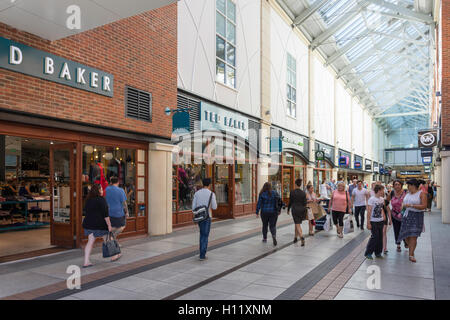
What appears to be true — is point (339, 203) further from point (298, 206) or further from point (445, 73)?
point (445, 73)

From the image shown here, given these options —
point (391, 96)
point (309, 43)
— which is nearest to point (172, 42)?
point (309, 43)

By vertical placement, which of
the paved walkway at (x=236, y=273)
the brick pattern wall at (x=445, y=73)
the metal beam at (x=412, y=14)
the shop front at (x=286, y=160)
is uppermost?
the metal beam at (x=412, y=14)

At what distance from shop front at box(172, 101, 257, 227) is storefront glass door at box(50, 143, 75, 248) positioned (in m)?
3.72

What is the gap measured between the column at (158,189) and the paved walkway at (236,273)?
1.00 metres

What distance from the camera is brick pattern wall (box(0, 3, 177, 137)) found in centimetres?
652

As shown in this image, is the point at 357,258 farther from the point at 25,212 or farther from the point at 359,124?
the point at 359,124

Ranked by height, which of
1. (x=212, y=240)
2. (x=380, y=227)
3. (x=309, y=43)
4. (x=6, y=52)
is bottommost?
(x=212, y=240)

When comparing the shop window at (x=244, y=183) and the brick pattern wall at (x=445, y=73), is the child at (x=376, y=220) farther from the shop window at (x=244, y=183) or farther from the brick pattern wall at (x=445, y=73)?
the shop window at (x=244, y=183)

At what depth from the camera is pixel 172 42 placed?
10516 millimetres

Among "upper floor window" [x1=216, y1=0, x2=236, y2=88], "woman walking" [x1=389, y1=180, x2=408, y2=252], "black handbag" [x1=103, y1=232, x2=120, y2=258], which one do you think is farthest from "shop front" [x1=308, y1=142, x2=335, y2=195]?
"black handbag" [x1=103, y1=232, x2=120, y2=258]

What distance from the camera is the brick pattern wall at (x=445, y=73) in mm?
12812

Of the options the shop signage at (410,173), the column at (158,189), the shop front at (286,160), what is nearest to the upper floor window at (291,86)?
the shop front at (286,160)

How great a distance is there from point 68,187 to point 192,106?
17.0 ft
